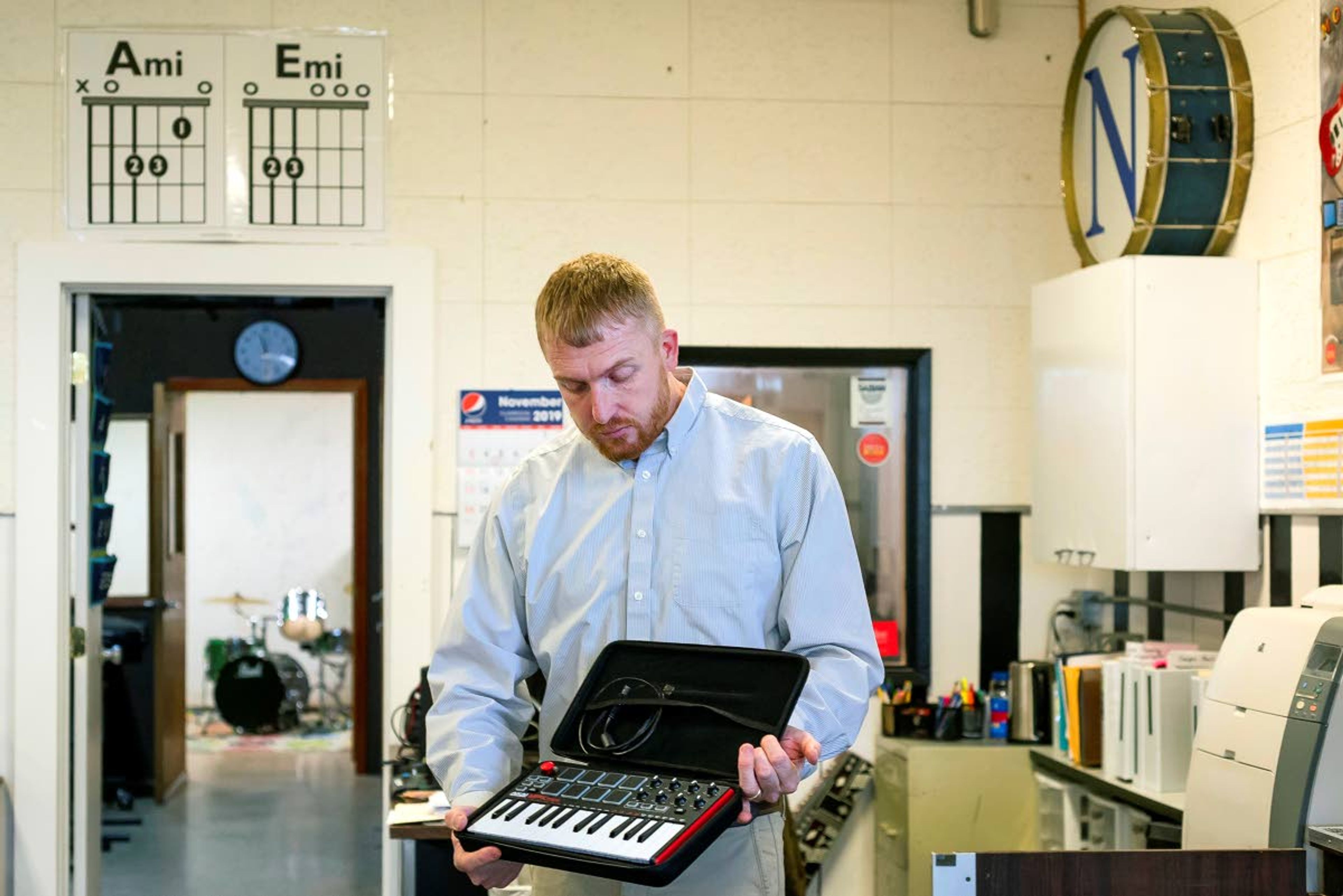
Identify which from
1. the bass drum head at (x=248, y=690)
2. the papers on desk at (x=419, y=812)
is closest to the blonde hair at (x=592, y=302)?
the papers on desk at (x=419, y=812)

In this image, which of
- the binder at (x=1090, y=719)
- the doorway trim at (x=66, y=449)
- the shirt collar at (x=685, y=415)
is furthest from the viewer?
the doorway trim at (x=66, y=449)

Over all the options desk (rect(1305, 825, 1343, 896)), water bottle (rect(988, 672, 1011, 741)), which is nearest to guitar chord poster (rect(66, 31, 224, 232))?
water bottle (rect(988, 672, 1011, 741))

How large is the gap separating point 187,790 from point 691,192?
5.33 m

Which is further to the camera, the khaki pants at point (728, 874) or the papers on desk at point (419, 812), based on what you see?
the papers on desk at point (419, 812)

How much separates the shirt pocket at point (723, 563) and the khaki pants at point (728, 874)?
0.29 meters

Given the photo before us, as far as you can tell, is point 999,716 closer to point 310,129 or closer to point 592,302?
point 310,129

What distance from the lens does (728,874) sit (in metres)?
1.91

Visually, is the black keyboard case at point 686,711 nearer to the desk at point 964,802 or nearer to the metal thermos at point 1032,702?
the desk at point 964,802

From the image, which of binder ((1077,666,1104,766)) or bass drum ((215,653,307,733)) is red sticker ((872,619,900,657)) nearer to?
binder ((1077,666,1104,766))

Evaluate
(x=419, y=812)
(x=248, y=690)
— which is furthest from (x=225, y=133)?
(x=248, y=690)

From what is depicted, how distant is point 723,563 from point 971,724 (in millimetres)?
2536

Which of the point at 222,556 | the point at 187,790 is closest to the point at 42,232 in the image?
the point at 187,790

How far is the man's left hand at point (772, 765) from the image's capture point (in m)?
1.68

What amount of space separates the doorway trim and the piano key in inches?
104
